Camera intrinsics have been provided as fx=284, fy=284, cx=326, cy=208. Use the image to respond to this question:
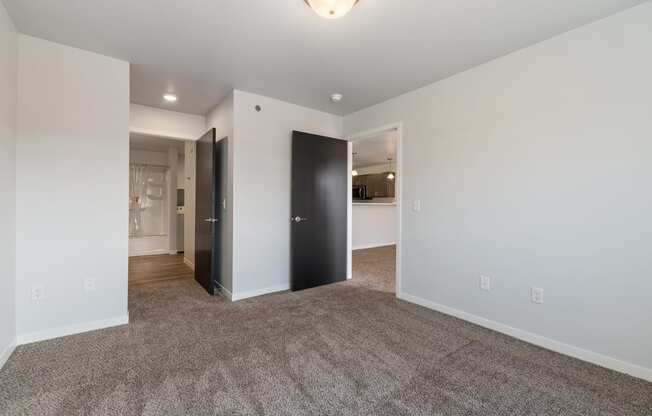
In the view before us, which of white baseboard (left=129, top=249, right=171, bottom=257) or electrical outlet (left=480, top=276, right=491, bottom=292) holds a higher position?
electrical outlet (left=480, top=276, right=491, bottom=292)

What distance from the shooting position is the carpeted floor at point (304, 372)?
1.60 meters

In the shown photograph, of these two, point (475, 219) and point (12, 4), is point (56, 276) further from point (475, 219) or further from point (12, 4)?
point (475, 219)

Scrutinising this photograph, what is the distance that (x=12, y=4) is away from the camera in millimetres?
1931

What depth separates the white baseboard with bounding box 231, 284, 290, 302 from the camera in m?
3.37

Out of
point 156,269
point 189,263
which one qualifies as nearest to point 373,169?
point 189,263

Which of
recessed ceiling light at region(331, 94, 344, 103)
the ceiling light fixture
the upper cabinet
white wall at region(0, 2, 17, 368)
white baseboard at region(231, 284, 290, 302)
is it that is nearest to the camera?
the ceiling light fixture

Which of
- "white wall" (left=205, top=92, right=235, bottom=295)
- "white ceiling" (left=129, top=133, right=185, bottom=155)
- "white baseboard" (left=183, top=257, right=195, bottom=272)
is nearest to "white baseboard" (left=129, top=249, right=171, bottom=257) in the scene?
"white baseboard" (left=183, top=257, right=195, bottom=272)

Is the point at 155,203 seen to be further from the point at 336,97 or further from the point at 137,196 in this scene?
the point at 336,97

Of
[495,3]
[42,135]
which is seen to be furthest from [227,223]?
[495,3]

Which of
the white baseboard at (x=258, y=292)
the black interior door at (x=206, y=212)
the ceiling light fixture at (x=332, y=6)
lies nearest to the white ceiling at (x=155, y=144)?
the black interior door at (x=206, y=212)

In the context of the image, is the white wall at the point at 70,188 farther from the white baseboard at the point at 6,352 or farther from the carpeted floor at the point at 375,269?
the carpeted floor at the point at 375,269

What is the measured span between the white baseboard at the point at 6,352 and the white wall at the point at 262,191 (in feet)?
5.82

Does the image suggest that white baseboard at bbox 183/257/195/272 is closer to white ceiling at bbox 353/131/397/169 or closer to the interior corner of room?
the interior corner of room

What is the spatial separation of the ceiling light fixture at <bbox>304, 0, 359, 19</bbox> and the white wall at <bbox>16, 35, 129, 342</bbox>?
2075 mm
